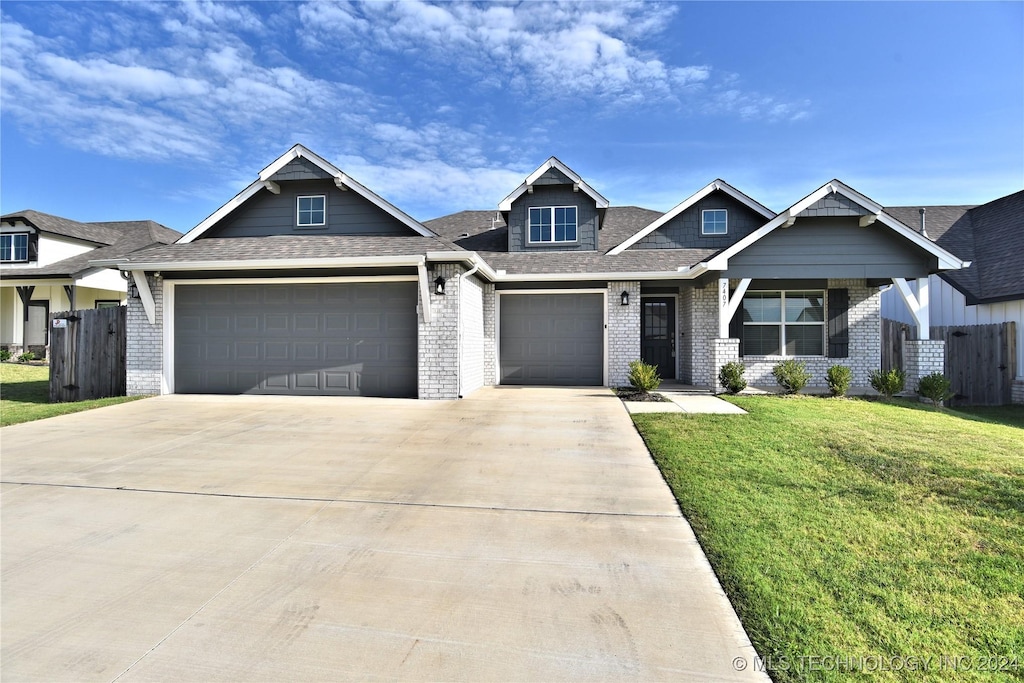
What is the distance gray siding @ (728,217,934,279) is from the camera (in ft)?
33.6

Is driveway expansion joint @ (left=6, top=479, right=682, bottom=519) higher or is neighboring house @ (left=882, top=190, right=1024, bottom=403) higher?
neighboring house @ (left=882, top=190, right=1024, bottom=403)

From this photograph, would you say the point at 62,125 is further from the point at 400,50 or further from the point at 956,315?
the point at 956,315

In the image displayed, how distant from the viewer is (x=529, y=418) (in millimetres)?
7836

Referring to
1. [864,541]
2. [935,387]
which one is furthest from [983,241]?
[864,541]

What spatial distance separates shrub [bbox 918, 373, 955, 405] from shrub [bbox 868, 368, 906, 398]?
35 centimetres

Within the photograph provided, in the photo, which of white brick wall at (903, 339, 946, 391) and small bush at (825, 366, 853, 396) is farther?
white brick wall at (903, 339, 946, 391)

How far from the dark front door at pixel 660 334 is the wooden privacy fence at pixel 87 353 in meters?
12.9

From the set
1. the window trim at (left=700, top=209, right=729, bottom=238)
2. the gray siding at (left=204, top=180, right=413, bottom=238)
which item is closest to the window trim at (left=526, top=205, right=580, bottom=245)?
the window trim at (left=700, top=209, right=729, bottom=238)

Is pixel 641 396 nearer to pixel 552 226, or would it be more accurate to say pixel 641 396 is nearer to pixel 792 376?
pixel 792 376

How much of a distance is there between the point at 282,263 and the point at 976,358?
52.1 ft

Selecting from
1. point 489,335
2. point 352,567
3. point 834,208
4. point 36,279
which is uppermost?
point 834,208

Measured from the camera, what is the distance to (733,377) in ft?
33.9

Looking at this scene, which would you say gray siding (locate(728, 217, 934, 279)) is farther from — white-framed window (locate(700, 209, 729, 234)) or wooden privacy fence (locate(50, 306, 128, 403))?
wooden privacy fence (locate(50, 306, 128, 403))

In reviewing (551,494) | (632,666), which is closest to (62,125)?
(551,494)
